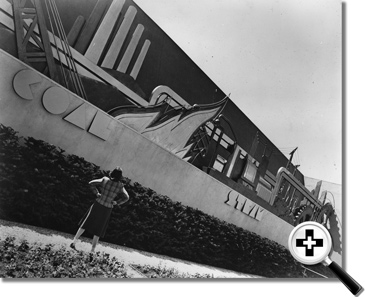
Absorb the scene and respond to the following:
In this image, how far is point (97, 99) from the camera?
2.76 m

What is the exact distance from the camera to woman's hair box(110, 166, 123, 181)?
2.84 m

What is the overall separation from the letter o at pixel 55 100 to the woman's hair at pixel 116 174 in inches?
21.5

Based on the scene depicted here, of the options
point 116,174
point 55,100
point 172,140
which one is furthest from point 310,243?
point 55,100

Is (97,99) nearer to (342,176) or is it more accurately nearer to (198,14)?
(198,14)

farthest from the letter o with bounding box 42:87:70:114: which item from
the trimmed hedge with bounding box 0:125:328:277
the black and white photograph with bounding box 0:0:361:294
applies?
the trimmed hedge with bounding box 0:125:328:277

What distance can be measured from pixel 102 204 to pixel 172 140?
0.71 metres

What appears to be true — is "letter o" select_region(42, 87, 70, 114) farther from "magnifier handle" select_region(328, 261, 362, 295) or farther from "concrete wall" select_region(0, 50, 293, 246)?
"magnifier handle" select_region(328, 261, 362, 295)

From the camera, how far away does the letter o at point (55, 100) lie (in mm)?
2554

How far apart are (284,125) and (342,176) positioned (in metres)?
0.64

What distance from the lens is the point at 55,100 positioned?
2.58m

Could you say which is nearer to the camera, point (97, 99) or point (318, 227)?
point (97, 99)

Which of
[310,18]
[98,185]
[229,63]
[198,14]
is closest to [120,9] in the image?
[198,14]
